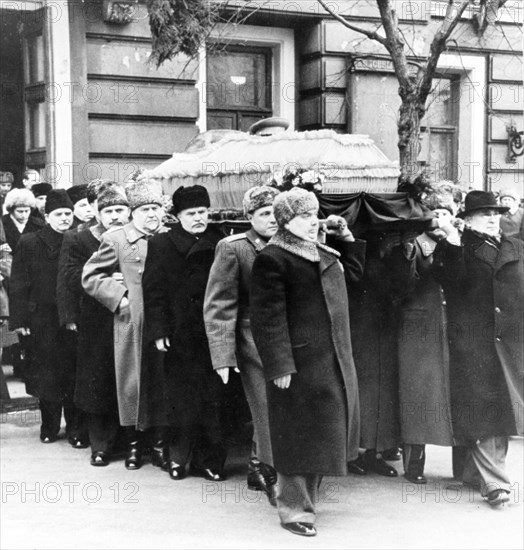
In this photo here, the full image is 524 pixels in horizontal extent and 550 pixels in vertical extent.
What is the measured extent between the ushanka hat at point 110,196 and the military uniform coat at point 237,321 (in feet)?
3.84

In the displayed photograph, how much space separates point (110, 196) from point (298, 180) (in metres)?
1.37

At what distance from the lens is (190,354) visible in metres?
5.97

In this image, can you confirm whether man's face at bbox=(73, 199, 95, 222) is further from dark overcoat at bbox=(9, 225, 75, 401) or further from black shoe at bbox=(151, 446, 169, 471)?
black shoe at bbox=(151, 446, 169, 471)

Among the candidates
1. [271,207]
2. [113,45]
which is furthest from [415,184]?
[113,45]

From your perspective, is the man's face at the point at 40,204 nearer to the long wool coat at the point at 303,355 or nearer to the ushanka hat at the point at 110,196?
the ushanka hat at the point at 110,196

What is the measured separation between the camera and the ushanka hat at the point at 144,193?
621 centimetres

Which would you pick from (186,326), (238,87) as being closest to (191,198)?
(186,326)

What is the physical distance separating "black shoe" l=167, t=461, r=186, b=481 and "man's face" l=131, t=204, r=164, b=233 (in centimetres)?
144

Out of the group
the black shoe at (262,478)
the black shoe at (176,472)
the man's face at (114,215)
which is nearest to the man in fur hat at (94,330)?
the man's face at (114,215)

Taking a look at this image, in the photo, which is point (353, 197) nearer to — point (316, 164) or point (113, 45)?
point (316, 164)

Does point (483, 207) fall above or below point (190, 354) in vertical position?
above

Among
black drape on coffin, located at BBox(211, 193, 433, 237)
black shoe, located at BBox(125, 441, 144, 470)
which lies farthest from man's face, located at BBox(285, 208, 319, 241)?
black shoe, located at BBox(125, 441, 144, 470)

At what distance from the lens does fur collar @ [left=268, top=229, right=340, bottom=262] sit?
16.5 feet

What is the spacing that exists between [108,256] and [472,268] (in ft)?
7.31
